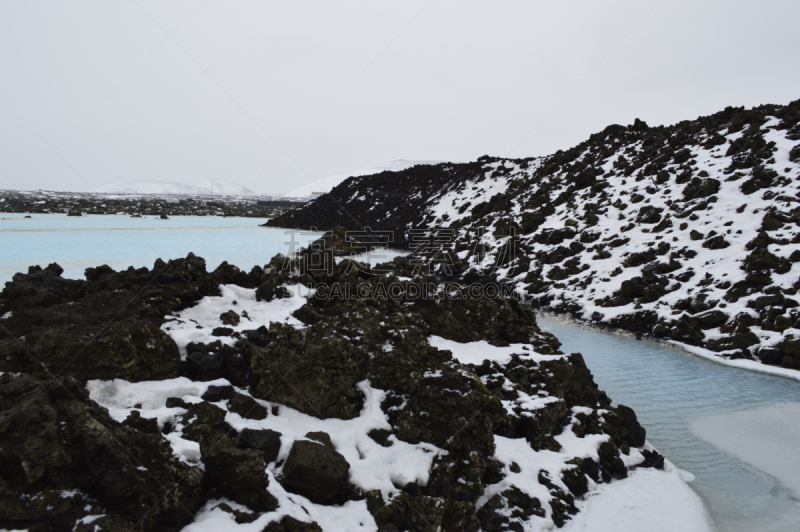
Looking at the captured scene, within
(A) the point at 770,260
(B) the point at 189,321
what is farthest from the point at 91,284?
(A) the point at 770,260

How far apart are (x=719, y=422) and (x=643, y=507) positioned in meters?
3.30

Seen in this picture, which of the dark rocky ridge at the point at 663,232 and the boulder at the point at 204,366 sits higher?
the dark rocky ridge at the point at 663,232

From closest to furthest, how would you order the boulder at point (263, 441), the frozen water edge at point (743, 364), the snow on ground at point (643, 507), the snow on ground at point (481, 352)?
the boulder at point (263, 441) < the snow on ground at point (643, 507) < the snow on ground at point (481, 352) < the frozen water edge at point (743, 364)

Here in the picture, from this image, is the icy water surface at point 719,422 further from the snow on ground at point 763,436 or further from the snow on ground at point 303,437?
the snow on ground at point 303,437

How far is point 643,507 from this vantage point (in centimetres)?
520

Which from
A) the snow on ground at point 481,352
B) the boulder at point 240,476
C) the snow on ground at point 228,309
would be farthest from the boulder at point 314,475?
the snow on ground at point 481,352

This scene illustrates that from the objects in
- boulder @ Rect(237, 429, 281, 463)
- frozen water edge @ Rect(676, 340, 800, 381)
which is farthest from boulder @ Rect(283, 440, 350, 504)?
frozen water edge @ Rect(676, 340, 800, 381)

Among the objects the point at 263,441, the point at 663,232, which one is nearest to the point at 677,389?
the point at 263,441

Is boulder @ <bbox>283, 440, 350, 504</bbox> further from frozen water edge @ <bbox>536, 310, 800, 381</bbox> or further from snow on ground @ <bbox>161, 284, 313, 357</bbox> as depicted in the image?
frozen water edge @ <bbox>536, 310, 800, 381</bbox>

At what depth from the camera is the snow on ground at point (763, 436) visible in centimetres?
609

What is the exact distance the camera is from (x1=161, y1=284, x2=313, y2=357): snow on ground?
583 cm

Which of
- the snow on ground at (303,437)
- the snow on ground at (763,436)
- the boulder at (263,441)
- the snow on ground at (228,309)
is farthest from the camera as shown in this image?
the snow on ground at (763,436)

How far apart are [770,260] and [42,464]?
16353 mm

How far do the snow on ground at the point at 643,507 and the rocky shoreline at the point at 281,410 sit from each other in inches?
7.6
